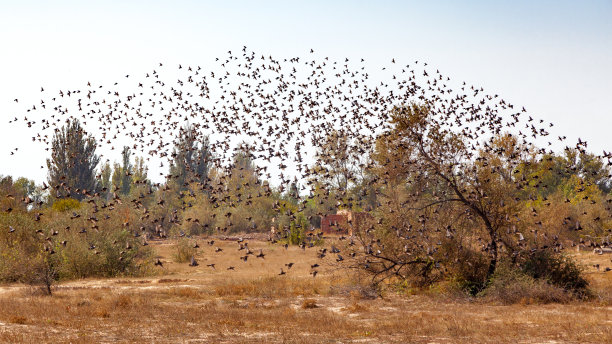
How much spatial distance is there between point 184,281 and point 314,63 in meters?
13.0

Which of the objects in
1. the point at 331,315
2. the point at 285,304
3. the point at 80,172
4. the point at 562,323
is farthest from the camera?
the point at 80,172

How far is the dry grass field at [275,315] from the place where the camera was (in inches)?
622

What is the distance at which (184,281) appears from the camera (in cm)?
3064

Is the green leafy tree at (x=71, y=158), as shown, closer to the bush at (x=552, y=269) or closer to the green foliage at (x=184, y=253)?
the green foliage at (x=184, y=253)

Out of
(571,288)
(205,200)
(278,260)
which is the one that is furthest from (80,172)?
(571,288)

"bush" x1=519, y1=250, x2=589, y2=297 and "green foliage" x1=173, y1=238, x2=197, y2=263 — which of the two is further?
"green foliage" x1=173, y1=238, x2=197, y2=263

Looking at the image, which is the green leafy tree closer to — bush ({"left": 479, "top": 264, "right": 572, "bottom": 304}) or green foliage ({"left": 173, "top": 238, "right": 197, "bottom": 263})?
green foliage ({"left": 173, "top": 238, "right": 197, "bottom": 263})

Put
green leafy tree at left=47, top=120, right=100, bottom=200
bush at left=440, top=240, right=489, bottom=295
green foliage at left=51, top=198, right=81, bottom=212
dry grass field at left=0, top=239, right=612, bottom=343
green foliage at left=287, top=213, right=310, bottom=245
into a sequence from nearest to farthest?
dry grass field at left=0, top=239, right=612, bottom=343
bush at left=440, top=240, right=489, bottom=295
green foliage at left=51, top=198, right=81, bottom=212
green foliage at left=287, top=213, right=310, bottom=245
green leafy tree at left=47, top=120, right=100, bottom=200

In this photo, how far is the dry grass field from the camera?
51.8 feet

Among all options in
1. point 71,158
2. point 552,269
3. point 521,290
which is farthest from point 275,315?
point 71,158

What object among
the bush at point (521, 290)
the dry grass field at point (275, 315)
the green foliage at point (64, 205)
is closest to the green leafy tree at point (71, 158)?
the green foliage at point (64, 205)

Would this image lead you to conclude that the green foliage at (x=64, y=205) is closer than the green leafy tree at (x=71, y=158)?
Yes

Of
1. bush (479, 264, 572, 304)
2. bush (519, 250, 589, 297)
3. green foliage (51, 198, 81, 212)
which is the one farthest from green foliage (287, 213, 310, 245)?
bush (479, 264, 572, 304)

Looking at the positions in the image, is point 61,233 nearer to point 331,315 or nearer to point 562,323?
point 331,315
